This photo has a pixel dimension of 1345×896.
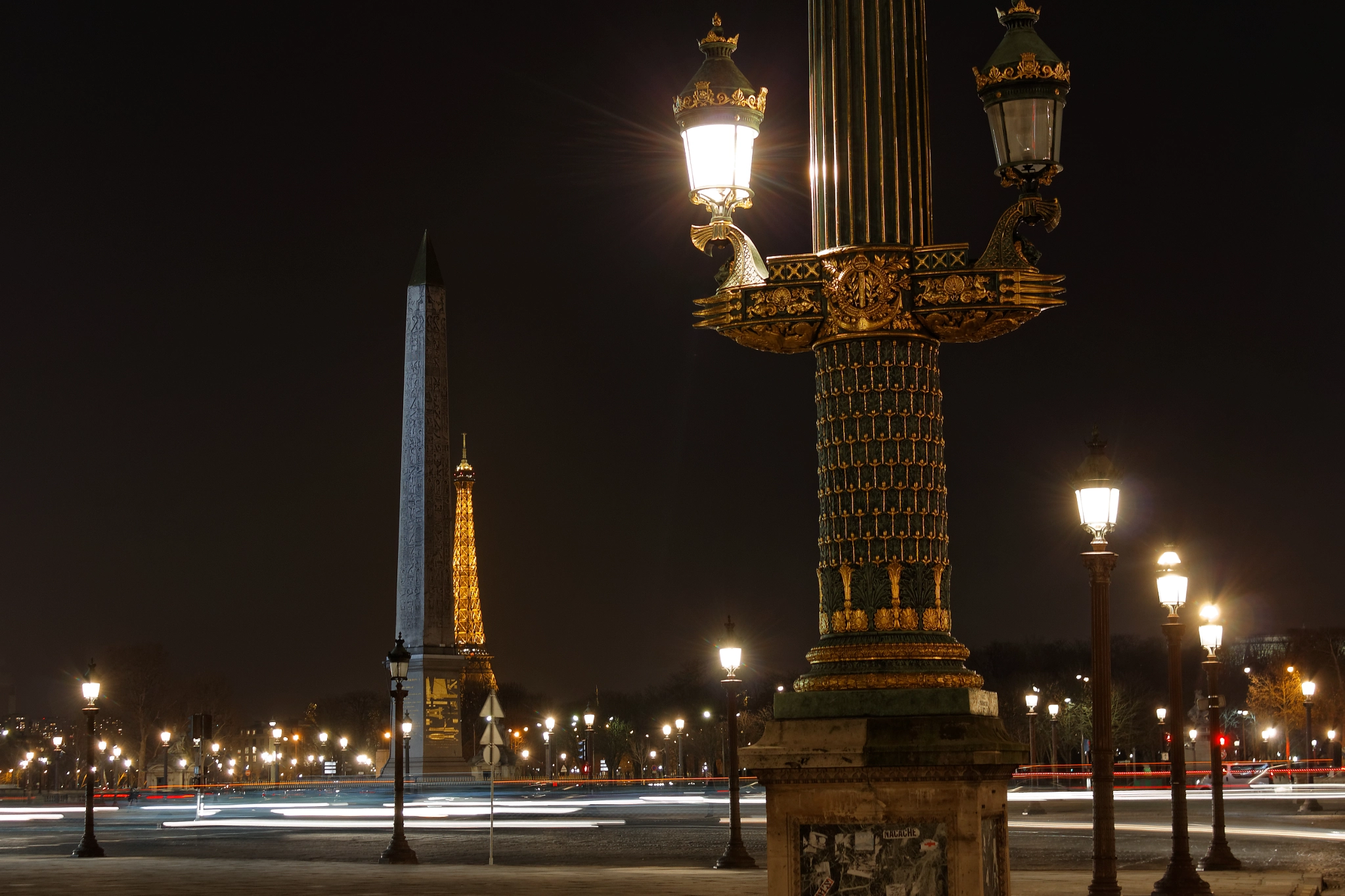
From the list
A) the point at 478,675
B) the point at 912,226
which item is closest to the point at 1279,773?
the point at 478,675

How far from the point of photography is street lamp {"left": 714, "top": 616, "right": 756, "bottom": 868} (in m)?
23.4

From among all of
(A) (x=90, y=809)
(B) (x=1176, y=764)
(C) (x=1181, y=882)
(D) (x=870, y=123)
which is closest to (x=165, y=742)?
(A) (x=90, y=809)

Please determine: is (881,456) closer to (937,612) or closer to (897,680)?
(937,612)

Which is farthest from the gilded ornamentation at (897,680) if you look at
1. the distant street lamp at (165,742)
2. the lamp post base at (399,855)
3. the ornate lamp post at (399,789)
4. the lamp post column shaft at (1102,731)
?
the distant street lamp at (165,742)

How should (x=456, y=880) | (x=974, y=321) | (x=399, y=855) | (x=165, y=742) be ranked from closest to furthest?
(x=974, y=321), (x=456, y=880), (x=399, y=855), (x=165, y=742)

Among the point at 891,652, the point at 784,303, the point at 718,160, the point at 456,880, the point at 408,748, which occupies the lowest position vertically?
the point at 408,748

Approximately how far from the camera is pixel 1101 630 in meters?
13.7

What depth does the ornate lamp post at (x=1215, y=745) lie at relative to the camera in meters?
21.7

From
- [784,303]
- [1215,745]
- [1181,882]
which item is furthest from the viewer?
[1215,745]

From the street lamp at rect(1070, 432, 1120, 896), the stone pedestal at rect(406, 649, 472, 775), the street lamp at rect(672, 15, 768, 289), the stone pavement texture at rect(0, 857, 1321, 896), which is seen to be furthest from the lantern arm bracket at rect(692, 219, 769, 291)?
the stone pedestal at rect(406, 649, 472, 775)

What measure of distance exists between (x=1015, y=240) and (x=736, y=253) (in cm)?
135

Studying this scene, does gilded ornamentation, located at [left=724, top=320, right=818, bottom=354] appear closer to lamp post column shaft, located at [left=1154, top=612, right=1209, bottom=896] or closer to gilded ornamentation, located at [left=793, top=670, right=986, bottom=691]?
gilded ornamentation, located at [left=793, top=670, right=986, bottom=691]

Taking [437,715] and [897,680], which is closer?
[897,680]

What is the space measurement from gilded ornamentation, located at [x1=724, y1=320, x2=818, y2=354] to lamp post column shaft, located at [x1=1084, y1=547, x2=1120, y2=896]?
621cm
